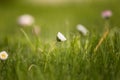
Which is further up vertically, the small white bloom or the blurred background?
the blurred background

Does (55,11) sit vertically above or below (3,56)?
above

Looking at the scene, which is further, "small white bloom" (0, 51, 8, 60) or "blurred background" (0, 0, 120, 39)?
"blurred background" (0, 0, 120, 39)

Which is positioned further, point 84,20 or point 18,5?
point 18,5

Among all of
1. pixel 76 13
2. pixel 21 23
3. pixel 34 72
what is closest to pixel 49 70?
pixel 34 72

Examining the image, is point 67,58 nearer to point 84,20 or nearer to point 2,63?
point 2,63

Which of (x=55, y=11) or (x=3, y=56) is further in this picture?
(x=55, y=11)

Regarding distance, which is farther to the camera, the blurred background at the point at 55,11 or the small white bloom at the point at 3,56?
the blurred background at the point at 55,11

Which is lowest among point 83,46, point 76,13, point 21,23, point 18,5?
point 83,46

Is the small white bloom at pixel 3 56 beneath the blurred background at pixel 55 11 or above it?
beneath
